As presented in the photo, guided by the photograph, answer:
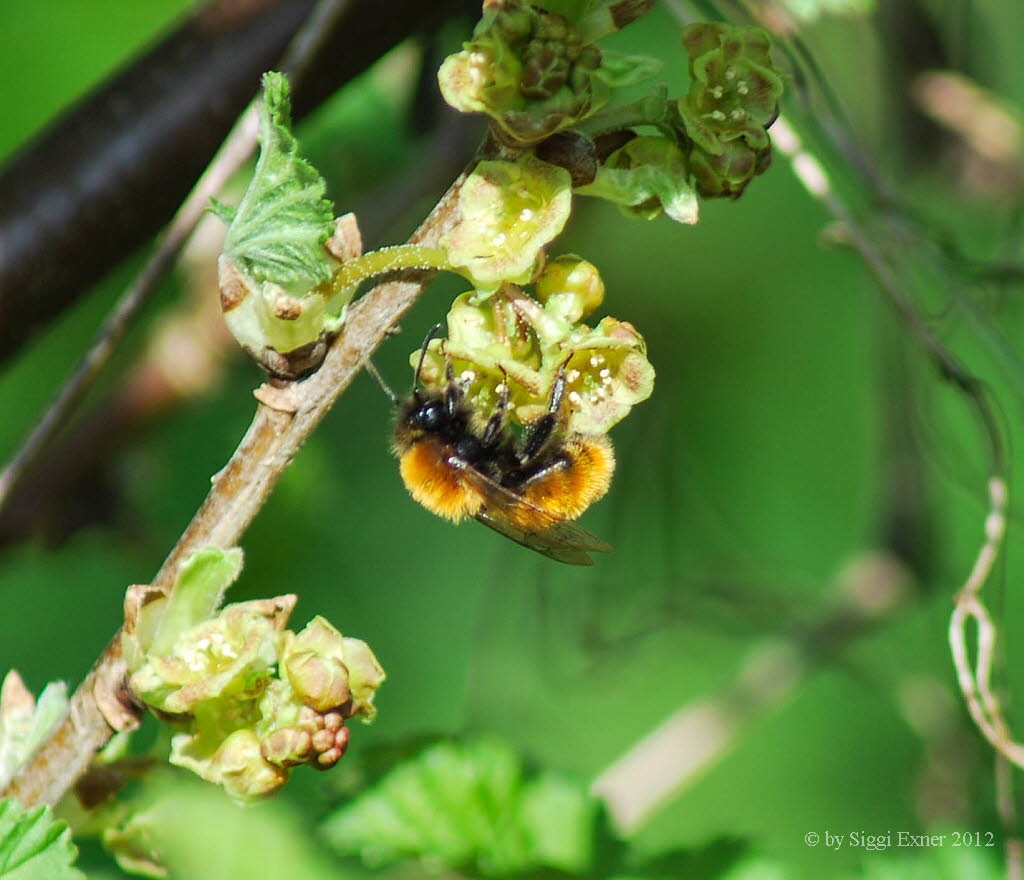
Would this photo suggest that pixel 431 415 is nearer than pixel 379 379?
No

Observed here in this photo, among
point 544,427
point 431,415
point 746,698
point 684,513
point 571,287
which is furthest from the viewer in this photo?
point 684,513

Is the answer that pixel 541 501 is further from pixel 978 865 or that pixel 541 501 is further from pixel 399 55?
pixel 399 55

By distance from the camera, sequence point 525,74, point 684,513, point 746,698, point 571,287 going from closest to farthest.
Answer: point 525,74 → point 571,287 → point 746,698 → point 684,513

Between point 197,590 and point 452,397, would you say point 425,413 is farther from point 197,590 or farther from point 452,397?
point 197,590

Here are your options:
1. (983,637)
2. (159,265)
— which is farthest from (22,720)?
(983,637)

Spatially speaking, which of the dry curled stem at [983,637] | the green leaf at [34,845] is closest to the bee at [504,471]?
the dry curled stem at [983,637]

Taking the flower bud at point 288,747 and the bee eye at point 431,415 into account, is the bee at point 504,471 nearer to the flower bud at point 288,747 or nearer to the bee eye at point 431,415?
the bee eye at point 431,415
